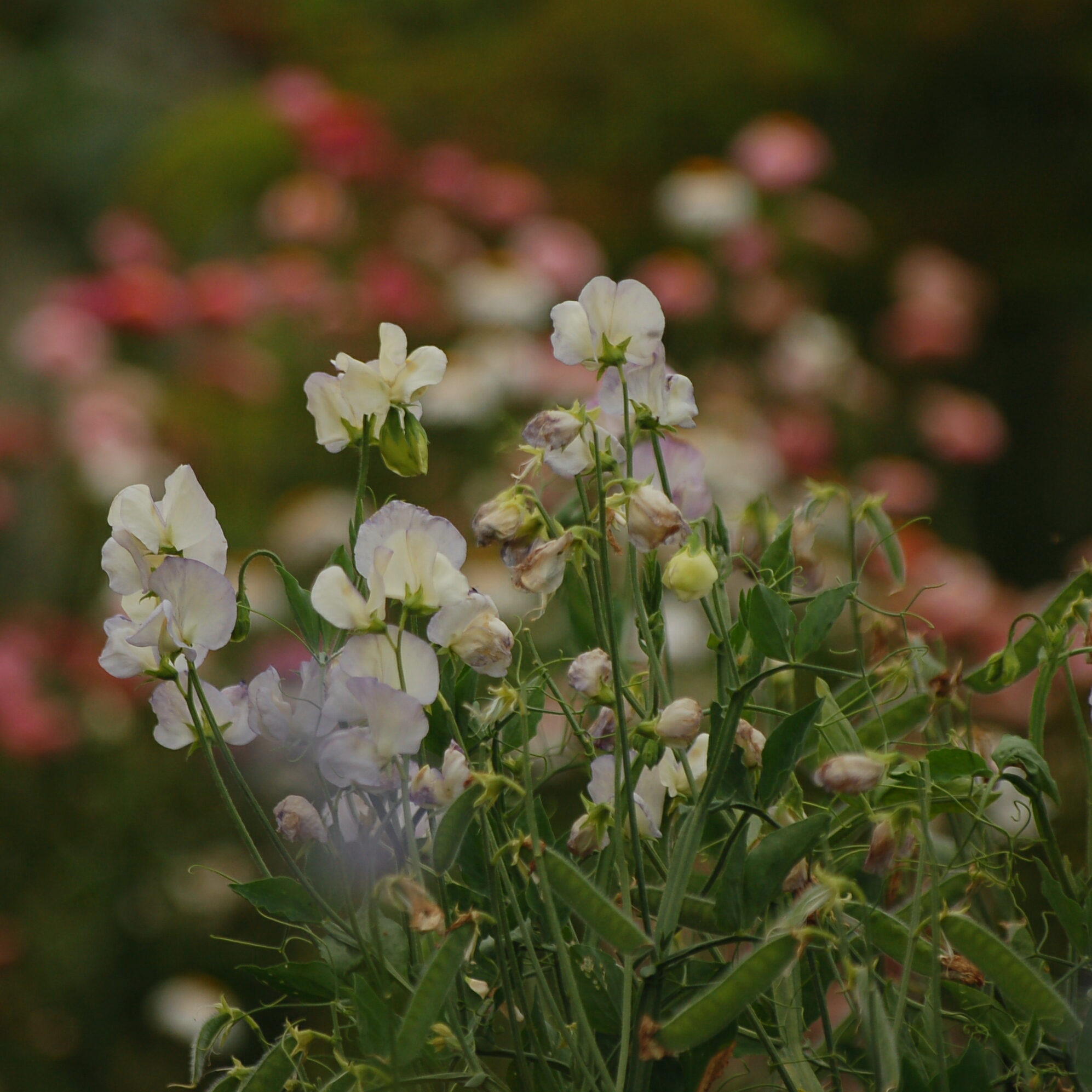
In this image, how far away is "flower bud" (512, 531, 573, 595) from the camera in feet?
1.07

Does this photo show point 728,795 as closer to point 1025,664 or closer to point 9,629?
point 1025,664

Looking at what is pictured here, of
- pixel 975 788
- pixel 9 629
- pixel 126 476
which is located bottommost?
pixel 9 629

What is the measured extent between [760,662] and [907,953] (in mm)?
85

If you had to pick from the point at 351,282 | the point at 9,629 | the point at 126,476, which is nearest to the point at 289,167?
the point at 351,282

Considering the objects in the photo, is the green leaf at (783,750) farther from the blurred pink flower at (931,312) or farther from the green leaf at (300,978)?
the blurred pink flower at (931,312)

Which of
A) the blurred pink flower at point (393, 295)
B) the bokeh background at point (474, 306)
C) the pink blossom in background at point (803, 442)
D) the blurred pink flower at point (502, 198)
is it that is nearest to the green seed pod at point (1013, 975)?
the bokeh background at point (474, 306)

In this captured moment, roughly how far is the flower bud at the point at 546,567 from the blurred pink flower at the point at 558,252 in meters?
1.92

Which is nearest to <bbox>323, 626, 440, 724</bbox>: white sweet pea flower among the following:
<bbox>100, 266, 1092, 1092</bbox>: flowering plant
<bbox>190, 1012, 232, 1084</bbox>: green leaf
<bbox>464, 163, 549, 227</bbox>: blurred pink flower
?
<bbox>100, 266, 1092, 1092</bbox>: flowering plant

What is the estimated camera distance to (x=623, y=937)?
291 mm

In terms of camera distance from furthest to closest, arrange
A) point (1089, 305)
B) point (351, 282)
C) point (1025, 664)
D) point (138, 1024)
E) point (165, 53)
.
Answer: point (165, 53), point (1089, 305), point (351, 282), point (138, 1024), point (1025, 664)

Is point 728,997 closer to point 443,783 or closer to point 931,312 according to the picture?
point 443,783

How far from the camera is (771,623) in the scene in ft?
1.05

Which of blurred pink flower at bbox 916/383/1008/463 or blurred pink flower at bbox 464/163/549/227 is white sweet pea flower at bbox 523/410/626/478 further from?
blurred pink flower at bbox 916/383/1008/463

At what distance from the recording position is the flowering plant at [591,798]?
302 mm
